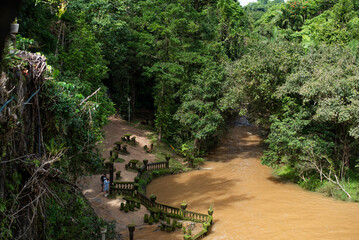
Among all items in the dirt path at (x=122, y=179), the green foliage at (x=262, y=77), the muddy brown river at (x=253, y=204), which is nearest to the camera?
the muddy brown river at (x=253, y=204)

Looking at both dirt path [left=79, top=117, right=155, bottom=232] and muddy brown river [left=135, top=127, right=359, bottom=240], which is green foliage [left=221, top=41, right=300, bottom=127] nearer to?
muddy brown river [left=135, top=127, right=359, bottom=240]

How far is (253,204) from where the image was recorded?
16406 mm

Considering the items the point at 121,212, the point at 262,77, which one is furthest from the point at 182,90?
the point at 121,212

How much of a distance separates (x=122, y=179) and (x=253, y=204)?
7953mm

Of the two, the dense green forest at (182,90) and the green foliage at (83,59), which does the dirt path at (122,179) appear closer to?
the dense green forest at (182,90)

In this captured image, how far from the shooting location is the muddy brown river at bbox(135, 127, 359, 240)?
13.0 meters

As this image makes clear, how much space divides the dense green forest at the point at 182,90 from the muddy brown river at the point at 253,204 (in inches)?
61.5

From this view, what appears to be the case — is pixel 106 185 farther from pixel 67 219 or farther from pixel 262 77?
pixel 262 77

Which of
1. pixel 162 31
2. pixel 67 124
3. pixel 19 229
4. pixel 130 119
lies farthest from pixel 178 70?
pixel 19 229

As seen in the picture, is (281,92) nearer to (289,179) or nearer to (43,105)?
(289,179)

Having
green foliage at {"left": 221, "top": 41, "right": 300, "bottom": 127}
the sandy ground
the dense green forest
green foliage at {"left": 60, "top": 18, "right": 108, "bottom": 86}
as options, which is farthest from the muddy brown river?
green foliage at {"left": 60, "top": 18, "right": 108, "bottom": 86}

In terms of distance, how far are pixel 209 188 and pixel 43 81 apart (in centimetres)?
1438

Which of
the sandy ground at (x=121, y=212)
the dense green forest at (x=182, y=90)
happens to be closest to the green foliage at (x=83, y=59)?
the dense green forest at (x=182, y=90)

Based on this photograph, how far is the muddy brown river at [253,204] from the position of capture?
13.0m
